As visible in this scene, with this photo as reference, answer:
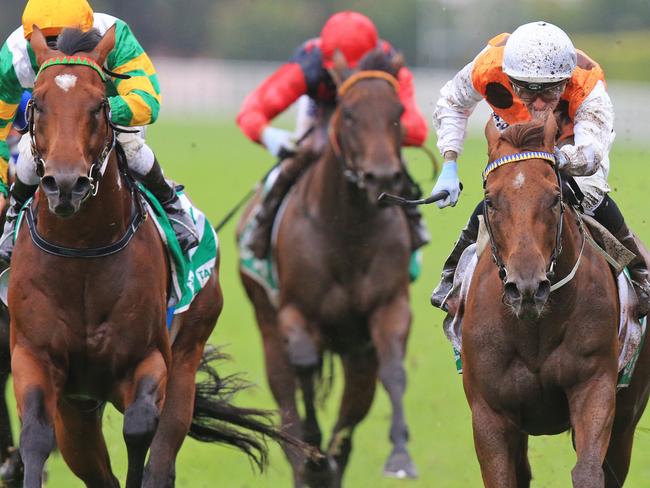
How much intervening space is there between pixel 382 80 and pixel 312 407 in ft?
6.12

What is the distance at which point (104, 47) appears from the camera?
565cm

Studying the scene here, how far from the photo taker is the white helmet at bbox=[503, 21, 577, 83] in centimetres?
554

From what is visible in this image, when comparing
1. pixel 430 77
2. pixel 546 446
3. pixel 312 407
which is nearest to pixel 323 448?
pixel 312 407

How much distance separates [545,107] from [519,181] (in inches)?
29.5

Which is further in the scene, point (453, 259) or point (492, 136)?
point (453, 259)

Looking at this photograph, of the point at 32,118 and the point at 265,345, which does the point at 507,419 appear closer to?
the point at 32,118

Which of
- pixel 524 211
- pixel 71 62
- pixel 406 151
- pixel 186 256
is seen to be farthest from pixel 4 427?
pixel 406 151

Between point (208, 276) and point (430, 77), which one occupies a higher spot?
point (208, 276)

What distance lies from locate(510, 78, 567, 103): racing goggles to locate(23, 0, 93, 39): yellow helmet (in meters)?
1.66

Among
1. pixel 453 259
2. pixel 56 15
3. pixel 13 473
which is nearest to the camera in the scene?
pixel 56 15

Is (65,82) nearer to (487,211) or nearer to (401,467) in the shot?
(487,211)

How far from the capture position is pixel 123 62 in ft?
19.4

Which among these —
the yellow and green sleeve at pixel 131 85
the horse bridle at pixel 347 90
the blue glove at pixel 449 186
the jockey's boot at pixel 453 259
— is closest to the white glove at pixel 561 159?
the blue glove at pixel 449 186

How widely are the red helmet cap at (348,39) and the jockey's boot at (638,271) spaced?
3596mm
